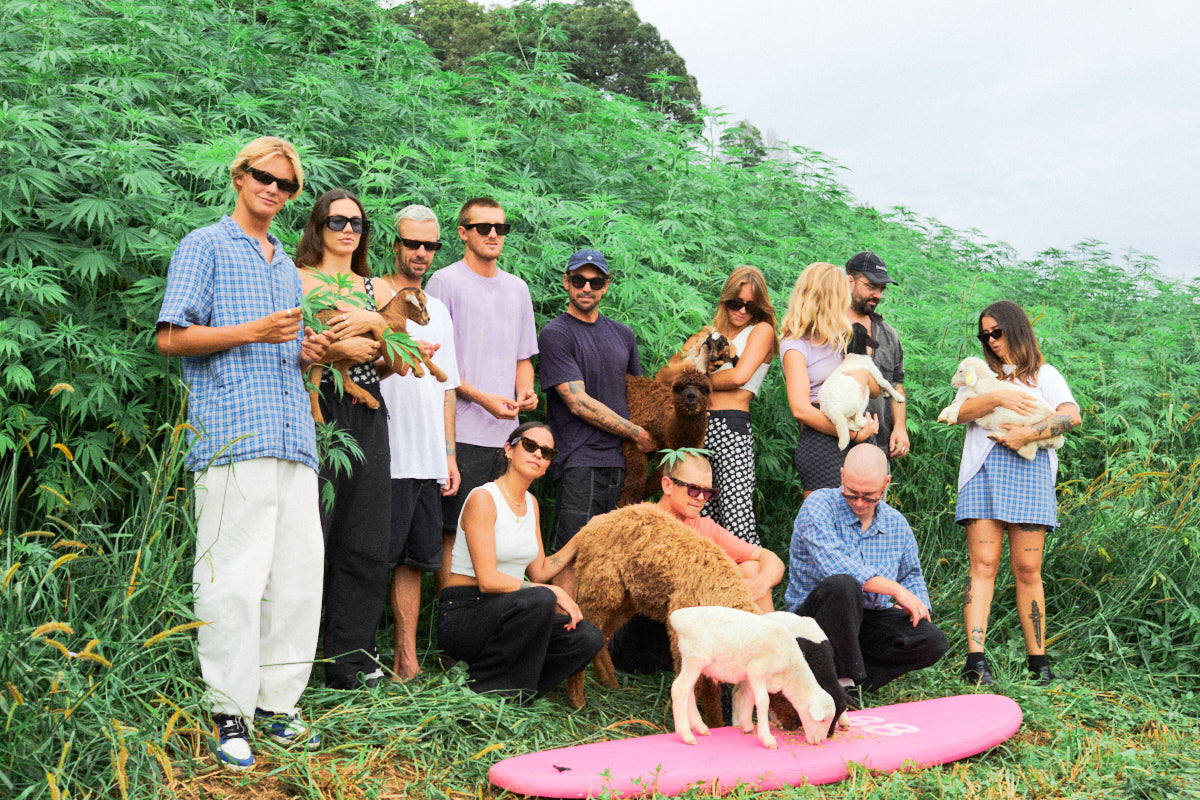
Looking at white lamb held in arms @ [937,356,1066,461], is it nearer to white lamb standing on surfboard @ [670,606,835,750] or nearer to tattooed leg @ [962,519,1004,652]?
tattooed leg @ [962,519,1004,652]

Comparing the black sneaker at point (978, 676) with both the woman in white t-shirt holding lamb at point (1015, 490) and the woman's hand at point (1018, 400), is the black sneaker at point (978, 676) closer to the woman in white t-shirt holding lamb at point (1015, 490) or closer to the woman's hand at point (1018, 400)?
the woman in white t-shirt holding lamb at point (1015, 490)

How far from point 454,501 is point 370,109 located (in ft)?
10.5

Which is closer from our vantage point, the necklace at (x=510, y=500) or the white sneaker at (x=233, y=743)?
the white sneaker at (x=233, y=743)

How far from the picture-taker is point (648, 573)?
13.9ft

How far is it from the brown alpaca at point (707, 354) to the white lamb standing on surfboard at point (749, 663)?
161cm

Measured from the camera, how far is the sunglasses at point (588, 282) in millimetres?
5203

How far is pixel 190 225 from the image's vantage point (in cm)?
443

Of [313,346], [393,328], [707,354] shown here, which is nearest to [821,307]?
[707,354]

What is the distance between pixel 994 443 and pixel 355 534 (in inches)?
141

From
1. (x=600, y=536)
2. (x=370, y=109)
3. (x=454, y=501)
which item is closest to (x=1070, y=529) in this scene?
(x=600, y=536)

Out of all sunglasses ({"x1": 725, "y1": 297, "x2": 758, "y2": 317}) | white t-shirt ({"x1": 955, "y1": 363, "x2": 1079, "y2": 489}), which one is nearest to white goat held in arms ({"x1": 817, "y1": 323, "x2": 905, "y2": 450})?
sunglasses ({"x1": 725, "y1": 297, "x2": 758, "y2": 317})

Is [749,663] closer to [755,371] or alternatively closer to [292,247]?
[755,371]

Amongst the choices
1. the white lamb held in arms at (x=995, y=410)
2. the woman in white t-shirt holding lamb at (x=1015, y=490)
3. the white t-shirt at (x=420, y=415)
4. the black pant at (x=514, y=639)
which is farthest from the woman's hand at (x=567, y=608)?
the white lamb held in arms at (x=995, y=410)

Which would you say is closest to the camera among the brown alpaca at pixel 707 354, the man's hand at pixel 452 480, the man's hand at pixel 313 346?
the man's hand at pixel 313 346
